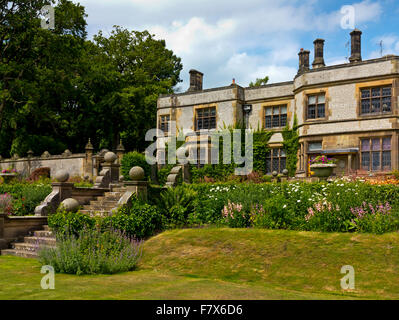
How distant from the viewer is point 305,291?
24.4 ft

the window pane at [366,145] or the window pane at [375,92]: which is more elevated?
the window pane at [375,92]

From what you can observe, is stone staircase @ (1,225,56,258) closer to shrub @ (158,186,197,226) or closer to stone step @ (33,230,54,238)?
stone step @ (33,230,54,238)

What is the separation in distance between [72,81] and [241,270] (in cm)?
3262

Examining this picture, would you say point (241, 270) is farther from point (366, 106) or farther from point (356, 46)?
point (356, 46)

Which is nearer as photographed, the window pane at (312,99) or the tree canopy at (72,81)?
the window pane at (312,99)

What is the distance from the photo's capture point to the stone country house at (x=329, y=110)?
23.2 metres

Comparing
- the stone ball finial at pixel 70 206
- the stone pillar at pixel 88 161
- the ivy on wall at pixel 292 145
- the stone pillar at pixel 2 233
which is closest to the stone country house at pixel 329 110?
the ivy on wall at pixel 292 145

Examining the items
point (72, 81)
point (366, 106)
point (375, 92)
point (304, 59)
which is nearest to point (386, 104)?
point (375, 92)

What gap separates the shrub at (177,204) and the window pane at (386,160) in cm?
1336

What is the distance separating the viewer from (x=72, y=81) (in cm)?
3744

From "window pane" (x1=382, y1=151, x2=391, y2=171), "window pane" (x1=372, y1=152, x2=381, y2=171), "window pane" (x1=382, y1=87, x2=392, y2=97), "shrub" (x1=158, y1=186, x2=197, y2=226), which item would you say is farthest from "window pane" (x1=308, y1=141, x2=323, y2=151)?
"shrub" (x1=158, y1=186, x2=197, y2=226)

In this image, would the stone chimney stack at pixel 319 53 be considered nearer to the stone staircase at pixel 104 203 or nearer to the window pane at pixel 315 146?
the window pane at pixel 315 146

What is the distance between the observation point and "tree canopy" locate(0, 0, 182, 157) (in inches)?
1207

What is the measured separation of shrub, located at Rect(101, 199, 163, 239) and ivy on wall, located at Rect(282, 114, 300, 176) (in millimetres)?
15082
